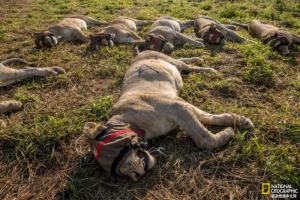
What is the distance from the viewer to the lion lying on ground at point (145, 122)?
8.00ft

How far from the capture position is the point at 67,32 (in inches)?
314

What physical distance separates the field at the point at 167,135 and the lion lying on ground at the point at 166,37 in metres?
0.33

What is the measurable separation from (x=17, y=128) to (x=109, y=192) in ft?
6.91

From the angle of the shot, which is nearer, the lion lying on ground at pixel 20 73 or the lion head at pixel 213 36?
the lion lying on ground at pixel 20 73

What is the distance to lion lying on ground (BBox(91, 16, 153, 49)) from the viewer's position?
6.88 metres

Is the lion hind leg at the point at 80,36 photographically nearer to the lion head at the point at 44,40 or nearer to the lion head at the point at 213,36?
the lion head at the point at 44,40

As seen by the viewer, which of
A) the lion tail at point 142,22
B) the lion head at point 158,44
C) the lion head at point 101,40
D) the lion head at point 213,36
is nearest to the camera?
the lion head at point 158,44

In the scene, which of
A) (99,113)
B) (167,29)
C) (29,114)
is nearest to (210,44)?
(167,29)

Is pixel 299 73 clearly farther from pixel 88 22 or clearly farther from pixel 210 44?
pixel 88 22

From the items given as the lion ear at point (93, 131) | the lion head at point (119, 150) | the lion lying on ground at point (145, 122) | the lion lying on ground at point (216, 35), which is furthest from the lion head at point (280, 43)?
the lion ear at point (93, 131)

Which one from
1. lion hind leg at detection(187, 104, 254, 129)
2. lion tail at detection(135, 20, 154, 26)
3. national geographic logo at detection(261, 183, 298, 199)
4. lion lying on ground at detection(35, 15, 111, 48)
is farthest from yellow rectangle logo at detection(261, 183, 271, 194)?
lion tail at detection(135, 20, 154, 26)

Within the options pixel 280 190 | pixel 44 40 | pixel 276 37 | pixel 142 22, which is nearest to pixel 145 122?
pixel 280 190

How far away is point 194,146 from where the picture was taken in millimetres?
3158

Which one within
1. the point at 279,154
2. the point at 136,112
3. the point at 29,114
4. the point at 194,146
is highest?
the point at 136,112
